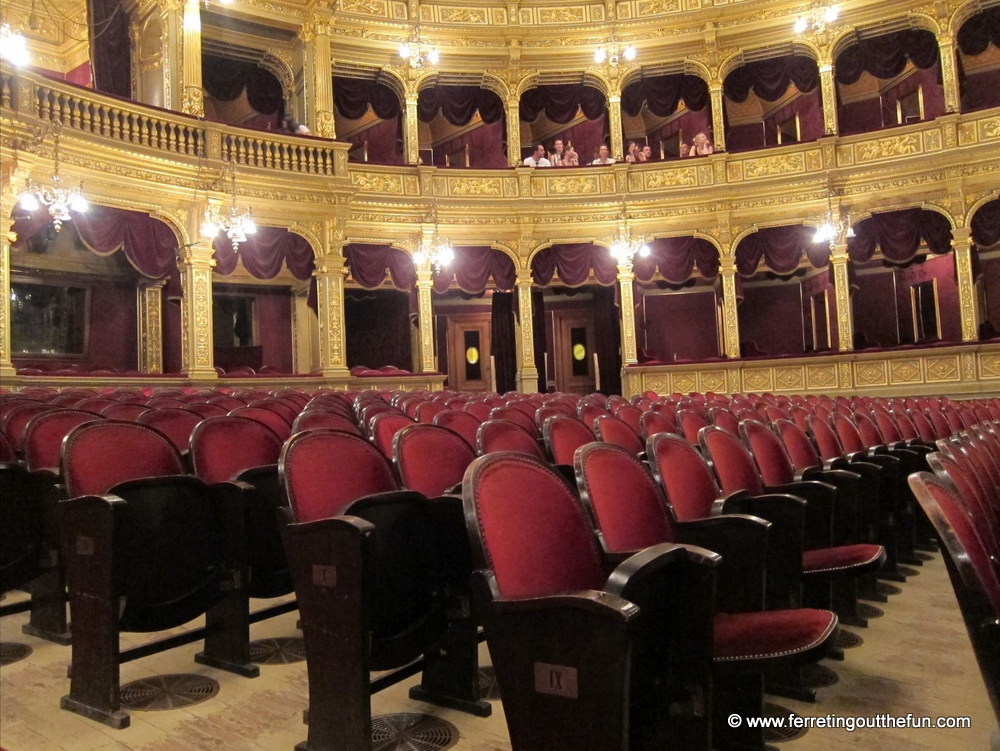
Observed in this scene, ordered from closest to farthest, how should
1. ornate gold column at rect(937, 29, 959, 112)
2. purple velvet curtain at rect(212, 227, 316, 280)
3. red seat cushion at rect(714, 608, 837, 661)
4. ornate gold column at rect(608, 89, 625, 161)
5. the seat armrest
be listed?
1. red seat cushion at rect(714, 608, 837, 661)
2. the seat armrest
3. purple velvet curtain at rect(212, 227, 316, 280)
4. ornate gold column at rect(937, 29, 959, 112)
5. ornate gold column at rect(608, 89, 625, 161)

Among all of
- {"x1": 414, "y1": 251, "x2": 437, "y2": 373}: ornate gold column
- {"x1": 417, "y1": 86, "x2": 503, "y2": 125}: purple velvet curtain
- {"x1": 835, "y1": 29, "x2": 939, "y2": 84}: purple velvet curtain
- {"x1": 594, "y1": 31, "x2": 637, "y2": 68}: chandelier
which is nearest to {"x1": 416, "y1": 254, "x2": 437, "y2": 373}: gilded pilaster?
{"x1": 414, "y1": 251, "x2": 437, "y2": 373}: ornate gold column

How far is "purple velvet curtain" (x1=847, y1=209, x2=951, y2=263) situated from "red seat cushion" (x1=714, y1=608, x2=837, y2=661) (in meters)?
12.1

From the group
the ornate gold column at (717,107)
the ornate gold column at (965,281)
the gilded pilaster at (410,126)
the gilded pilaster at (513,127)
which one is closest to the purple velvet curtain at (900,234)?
the ornate gold column at (965,281)

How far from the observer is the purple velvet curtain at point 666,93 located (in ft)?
47.2

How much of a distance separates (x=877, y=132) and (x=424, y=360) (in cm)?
814

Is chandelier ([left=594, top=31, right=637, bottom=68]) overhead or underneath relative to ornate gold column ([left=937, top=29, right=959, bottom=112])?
overhead

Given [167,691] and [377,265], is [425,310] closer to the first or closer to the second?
[377,265]

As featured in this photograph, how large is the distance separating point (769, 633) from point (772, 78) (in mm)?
14121

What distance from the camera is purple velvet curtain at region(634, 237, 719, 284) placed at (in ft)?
44.6

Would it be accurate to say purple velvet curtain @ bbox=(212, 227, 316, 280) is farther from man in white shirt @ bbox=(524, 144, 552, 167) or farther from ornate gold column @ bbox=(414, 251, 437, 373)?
man in white shirt @ bbox=(524, 144, 552, 167)

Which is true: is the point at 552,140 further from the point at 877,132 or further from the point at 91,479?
the point at 91,479

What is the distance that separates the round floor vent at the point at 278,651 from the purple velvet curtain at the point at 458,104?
1300 cm

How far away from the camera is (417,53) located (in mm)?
12977

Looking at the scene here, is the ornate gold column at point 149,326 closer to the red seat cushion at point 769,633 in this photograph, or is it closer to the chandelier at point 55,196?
the chandelier at point 55,196
